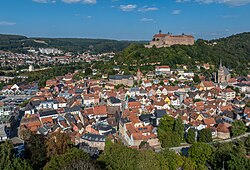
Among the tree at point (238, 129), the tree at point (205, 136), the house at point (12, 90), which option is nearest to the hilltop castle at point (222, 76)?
the tree at point (238, 129)

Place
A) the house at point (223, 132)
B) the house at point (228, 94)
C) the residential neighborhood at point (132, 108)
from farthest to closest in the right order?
1. the house at point (228, 94)
2. the house at point (223, 132)
3. the residential neighborhood at point (132, 108)

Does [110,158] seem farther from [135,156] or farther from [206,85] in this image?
[206,85]

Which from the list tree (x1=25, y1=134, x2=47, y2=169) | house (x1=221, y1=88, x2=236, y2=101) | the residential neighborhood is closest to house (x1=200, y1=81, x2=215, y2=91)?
the residential neighborhood

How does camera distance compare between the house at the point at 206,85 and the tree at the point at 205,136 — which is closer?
the tree at the point at 205,136

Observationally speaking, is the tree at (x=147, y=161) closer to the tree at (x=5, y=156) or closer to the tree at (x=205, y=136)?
the tree at (x=5, y=156)

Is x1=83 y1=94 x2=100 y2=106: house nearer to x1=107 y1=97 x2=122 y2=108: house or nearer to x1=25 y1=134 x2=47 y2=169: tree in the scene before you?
x1=107 y1=97 x2=122 y2=108: house

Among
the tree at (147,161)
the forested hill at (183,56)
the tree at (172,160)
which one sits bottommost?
the tree at (172,160)
